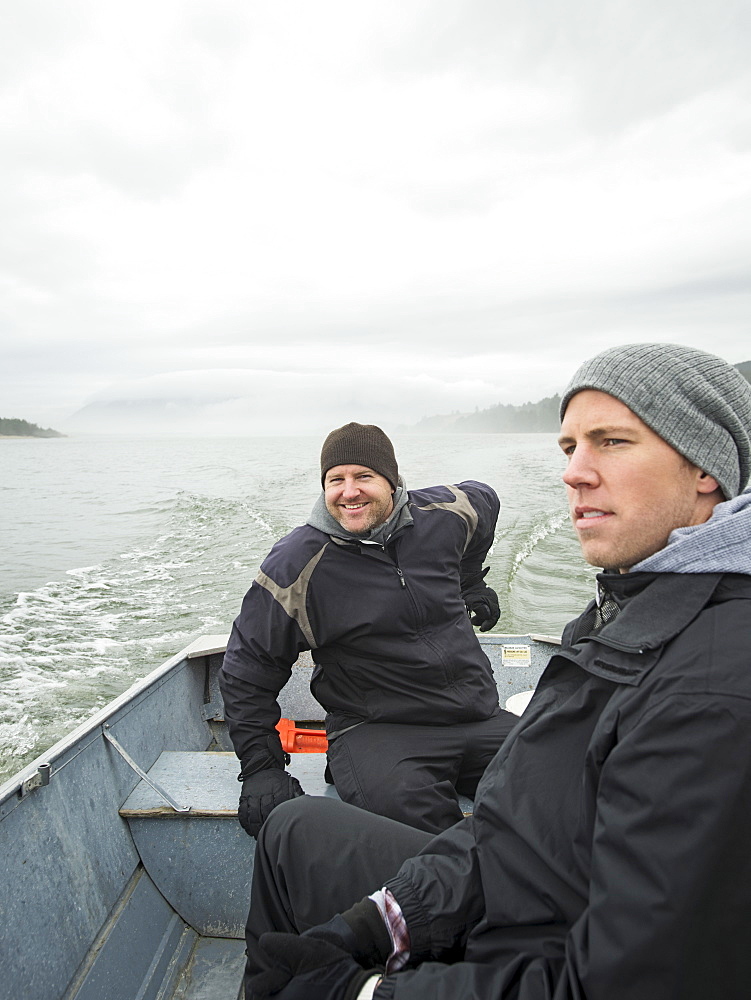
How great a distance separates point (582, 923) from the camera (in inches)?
44.2

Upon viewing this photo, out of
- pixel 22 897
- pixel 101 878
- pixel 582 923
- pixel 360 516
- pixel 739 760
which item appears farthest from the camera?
pixel 360 516

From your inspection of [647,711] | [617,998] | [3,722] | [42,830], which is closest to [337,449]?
[42,830]

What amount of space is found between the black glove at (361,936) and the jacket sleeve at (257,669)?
4.17 ft

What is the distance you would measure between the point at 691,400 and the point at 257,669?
2024 mm

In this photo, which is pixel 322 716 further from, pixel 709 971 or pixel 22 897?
pixel 709 971

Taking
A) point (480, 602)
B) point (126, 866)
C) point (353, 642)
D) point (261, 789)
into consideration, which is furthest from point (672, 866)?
point (480, 602)

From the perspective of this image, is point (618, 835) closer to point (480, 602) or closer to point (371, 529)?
point (371, 529)

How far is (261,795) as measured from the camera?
2.50m

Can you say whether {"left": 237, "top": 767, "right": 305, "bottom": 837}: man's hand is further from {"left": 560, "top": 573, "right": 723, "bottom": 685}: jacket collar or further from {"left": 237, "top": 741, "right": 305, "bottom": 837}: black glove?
{"left": 560, "top": 573, "right": 723, "bottom": 685}: jacket collar

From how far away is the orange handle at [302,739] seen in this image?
382 centimetres

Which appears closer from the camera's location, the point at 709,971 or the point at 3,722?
the point at 709,971

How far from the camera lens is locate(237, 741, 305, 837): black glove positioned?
8.06ft

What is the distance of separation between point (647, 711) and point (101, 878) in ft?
7.29

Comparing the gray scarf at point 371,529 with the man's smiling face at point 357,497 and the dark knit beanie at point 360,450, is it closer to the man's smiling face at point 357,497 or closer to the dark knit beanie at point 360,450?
the man's smiling face at point 357,497
